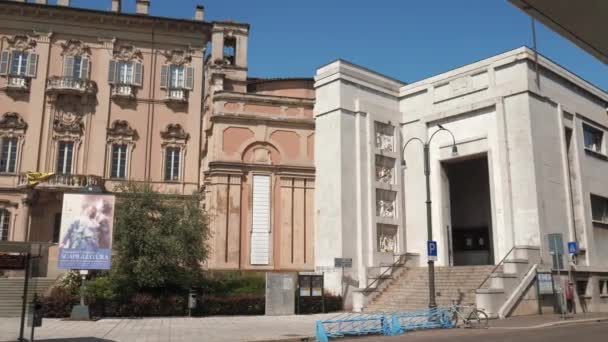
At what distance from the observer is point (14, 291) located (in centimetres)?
2711

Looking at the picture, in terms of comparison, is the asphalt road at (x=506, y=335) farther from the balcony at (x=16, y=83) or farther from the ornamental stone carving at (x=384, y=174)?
the balcony at (x=16, y=83)

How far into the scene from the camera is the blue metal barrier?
629 inches

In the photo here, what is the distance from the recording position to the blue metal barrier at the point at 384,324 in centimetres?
1598

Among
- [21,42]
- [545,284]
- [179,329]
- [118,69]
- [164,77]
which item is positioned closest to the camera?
[179,329]

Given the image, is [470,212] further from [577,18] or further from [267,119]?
[577,18]

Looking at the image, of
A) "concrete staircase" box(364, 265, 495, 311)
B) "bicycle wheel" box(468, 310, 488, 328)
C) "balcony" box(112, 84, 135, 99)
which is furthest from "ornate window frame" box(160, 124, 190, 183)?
"bicycle wheel" box(468, 310, 488, 328)

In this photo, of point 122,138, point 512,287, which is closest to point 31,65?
point 122,138

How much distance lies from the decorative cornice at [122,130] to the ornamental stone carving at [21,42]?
787 centimetres

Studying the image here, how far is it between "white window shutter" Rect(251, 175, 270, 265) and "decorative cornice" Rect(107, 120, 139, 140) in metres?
11.7

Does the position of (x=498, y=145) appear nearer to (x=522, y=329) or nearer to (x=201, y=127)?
(x=522, y=329)

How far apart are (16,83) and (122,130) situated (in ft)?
25.2

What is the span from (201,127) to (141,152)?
4679 millimetres

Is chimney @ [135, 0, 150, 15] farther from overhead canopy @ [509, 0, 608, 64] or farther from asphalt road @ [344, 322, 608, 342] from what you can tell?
overhead canopy @ [509, 0, 608, 64]

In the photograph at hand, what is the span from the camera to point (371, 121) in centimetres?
3195
